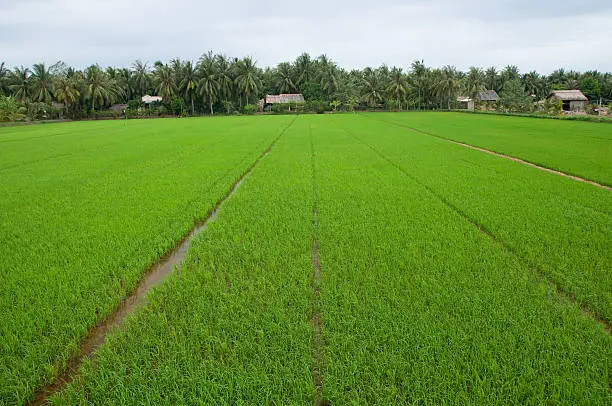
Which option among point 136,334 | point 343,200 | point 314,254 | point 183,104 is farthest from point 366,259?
point 183,104


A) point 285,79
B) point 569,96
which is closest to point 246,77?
point 285,79

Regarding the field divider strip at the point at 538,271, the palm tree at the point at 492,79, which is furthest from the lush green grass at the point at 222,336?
the palm tree at the point at 492,79

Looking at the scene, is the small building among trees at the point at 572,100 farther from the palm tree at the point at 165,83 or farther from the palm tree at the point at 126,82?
the palm tree at the point at 126,82

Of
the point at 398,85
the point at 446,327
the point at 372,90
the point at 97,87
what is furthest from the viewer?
the point at 372,90

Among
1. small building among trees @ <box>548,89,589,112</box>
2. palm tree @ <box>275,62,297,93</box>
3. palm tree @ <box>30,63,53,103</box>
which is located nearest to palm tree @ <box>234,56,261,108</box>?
palm tree @ <box>275,62,297,93</box>

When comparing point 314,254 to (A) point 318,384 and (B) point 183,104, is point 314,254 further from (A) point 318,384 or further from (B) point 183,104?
(B) point 183,104

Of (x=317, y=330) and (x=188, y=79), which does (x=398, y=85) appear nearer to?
(x=188, y=79)

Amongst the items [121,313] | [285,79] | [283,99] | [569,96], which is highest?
[285,79]
